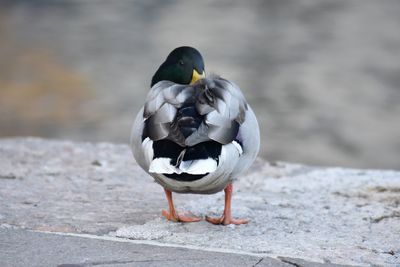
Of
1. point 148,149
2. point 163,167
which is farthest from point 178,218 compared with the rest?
point 163,167

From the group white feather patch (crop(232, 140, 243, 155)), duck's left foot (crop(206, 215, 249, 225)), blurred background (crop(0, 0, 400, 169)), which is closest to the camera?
white feather patch (crop(232, 140, 243, 155))

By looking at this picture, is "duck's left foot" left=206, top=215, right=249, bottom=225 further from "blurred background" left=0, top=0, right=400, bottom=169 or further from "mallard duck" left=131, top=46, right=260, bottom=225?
"blurred background" left=0, top=0, right=400, bottom=169

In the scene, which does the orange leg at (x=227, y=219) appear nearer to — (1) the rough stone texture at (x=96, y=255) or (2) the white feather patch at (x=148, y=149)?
(2) the white feather patch at (x=148, y=149)

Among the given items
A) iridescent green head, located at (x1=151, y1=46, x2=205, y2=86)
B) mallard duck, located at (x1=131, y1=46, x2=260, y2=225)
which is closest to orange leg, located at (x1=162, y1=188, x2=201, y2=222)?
mallard duck, located at (x1=131, y1=46, x2=260, y2=225)

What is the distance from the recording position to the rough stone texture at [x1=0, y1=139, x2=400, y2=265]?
4.09m

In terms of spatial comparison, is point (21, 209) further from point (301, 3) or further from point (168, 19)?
point (301, 3)

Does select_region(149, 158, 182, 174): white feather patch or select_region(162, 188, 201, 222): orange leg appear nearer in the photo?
select_region(149, 158, 182, 174): white feather patch

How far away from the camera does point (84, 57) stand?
12008mm

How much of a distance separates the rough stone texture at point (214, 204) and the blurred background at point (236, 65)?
104 inches

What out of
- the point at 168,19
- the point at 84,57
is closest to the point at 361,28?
the point at 168,19

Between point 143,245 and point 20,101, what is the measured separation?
22.7ft

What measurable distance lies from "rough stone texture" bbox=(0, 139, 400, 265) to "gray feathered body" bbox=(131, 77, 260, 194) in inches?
11.5

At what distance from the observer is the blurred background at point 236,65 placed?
9398 millimetres

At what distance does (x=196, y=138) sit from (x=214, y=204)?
1115mm
